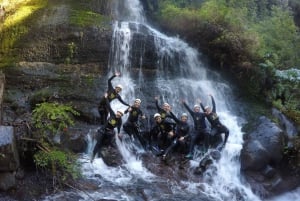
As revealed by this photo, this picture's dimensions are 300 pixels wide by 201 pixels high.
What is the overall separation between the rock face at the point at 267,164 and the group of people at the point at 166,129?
0.84 meters

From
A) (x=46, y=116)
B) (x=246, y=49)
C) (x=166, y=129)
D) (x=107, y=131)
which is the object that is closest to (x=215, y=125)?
(x=166, y=129)

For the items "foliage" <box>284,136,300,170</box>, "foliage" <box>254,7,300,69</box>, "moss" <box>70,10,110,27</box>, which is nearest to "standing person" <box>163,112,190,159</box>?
"foliage" <box>284,136,300,170</box>

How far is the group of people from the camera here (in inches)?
412

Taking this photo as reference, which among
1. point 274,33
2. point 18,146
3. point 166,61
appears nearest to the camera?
point 18,146

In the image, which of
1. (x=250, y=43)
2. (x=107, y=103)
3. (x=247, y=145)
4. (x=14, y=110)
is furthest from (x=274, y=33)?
(x=14, y=110)

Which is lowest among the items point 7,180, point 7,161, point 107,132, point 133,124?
point 7,180

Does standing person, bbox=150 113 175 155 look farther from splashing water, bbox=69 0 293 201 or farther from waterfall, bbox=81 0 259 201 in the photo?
waterfall, bbox=81 0 259 201

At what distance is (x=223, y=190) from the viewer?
936cm

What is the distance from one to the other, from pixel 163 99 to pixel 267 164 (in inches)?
149

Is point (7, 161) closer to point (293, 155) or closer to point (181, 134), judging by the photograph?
point (181, 134)

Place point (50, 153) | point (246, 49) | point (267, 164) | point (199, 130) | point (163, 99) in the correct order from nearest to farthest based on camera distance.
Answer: point (50, 153)
point (267, 164)
point (199, 130)
point (163, 99)
point (246, 49)

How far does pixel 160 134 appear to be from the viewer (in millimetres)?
10734

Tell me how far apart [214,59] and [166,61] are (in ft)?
6.34

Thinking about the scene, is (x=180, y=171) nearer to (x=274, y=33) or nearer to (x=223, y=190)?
(x=223, y=190)
